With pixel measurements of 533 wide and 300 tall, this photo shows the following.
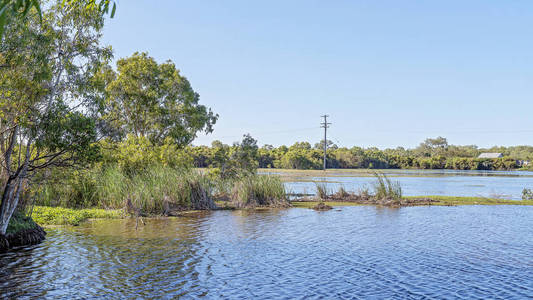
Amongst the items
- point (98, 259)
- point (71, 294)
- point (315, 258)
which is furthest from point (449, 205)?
point (71, 294)

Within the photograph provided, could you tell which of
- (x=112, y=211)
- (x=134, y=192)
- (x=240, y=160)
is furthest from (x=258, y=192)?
(x=112, y=211)

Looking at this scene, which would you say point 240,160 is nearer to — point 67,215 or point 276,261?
point 67,215

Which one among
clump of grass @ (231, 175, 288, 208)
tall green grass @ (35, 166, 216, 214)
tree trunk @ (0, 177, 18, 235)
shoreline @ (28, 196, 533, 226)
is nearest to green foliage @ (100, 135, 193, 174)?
tall green grass @ (35, 166, 216, 214)

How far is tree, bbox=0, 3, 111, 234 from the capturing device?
10062mm

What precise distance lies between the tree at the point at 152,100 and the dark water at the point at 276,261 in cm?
1266

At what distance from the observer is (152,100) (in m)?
27.7

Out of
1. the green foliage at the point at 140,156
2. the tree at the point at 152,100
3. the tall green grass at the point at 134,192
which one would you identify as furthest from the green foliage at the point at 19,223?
the tree at the point at 152,100

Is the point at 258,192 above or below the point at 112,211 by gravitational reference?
above

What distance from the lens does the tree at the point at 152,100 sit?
27.2m

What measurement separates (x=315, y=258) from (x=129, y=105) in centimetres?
2023

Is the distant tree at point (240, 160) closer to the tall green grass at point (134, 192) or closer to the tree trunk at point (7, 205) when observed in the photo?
the tall green grass at point (134, 192)

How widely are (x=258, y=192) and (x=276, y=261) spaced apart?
1229 cm

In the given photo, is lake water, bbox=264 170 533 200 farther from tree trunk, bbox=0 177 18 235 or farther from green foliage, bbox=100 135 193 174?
tree trunk, bbox=0 177 18 235

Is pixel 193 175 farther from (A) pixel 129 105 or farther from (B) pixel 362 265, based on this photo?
(B) pixel 362 265
